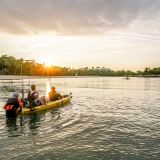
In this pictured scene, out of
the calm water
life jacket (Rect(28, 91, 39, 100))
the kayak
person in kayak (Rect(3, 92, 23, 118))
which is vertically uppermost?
life jacket (Rect(28, 91, 39, 100))

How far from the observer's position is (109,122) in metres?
23.1

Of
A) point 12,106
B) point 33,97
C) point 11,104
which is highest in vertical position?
point 33,97

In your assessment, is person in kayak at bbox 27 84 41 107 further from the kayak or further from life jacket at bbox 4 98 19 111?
life jacket at bbox 4 98 19 111

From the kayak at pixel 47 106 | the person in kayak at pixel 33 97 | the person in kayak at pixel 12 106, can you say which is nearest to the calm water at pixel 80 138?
the person in kayak at pixel 12 106

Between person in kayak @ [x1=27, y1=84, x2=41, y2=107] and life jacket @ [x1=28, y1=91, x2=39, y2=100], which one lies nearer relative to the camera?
person in kayak @ [x1=27, y1=84, x2=41, y2=107]

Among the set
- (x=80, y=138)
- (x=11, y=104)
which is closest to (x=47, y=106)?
(x=11, y=104)

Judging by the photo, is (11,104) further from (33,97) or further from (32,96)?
(33,97)

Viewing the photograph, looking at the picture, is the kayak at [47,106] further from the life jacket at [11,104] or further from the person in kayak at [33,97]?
the life jacket at [11,104]

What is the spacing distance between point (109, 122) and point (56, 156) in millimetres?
9996

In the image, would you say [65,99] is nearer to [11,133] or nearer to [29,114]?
[29,114]

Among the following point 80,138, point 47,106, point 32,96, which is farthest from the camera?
point 47,106

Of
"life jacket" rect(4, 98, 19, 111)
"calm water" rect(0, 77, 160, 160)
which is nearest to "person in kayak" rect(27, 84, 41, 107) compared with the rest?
"calm water" rect(0, 77, 160, 160)

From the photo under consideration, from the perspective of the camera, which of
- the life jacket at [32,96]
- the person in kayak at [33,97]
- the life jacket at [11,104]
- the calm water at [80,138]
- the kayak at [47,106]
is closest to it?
the calm water at [80,138]

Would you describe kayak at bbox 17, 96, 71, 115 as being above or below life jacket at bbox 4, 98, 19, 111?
below
